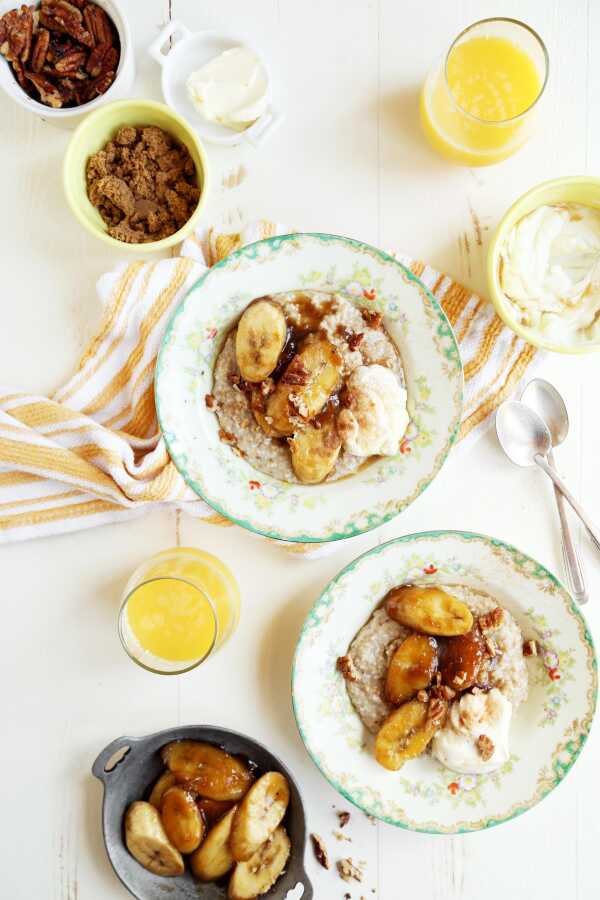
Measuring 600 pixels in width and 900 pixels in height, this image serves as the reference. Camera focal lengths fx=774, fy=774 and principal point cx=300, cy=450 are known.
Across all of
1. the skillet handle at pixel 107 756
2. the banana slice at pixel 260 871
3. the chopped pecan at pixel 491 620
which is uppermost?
the chopped pecan at pixel 491 620

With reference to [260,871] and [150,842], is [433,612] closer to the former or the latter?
[260,871]

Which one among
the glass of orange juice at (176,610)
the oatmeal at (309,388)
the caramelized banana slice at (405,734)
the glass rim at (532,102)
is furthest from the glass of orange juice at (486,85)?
the caramelized banana slice at (405,734)

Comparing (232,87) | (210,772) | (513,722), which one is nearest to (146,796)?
(210,772)

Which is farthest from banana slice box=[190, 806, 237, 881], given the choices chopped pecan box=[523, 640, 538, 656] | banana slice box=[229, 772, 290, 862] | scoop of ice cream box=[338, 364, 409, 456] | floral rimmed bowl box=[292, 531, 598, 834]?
scoop of ice cream box=[338, 364, 409, 456]

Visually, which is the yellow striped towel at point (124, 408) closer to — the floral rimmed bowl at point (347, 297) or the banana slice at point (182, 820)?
the floral rimmed bowl at point (347, 297)

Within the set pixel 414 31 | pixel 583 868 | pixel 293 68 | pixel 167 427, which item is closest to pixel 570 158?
pixel 414 31

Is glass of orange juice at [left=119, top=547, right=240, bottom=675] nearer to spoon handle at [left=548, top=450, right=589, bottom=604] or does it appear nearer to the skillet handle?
the skillet handle

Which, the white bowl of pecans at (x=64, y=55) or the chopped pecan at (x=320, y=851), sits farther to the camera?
the chopped pecan at (x=320, y=851)
